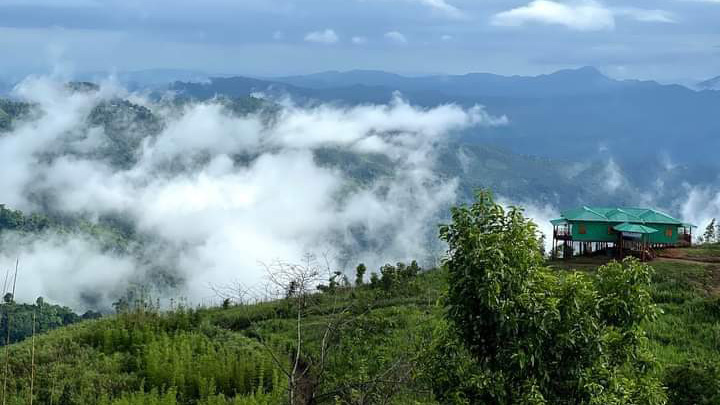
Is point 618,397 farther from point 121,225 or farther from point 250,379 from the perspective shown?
point 121,225

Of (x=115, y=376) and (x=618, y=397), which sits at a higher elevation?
(x=618, y=397)

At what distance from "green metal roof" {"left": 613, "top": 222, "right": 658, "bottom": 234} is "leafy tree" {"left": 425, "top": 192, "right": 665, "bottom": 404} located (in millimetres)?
19269

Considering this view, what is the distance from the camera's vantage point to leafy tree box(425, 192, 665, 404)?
298 inches

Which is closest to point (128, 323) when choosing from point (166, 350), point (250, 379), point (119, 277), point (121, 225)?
point (166, 350)

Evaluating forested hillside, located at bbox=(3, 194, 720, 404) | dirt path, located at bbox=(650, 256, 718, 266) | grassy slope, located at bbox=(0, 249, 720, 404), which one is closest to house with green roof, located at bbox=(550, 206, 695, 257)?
dirt path, located at bbox=(650, 256, 718, 266)

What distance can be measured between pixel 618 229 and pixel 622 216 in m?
1.38

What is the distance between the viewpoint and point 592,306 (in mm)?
7844

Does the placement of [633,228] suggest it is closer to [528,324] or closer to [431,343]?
[431,343]

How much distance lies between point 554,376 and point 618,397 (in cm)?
77

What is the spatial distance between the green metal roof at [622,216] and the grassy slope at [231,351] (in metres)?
3.73

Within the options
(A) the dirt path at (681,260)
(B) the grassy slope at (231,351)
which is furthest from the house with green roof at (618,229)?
(B) the grassy slope at (231,351)

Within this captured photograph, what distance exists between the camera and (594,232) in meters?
27.7

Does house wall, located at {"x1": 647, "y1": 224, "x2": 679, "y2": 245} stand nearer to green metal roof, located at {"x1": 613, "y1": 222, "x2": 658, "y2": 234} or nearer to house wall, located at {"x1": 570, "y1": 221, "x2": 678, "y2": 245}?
house wall, located at {"x1": 570, "y1": 221, "x2": 678, "y2": 245}

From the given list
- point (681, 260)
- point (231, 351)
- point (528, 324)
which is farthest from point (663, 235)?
point (528, 324)
